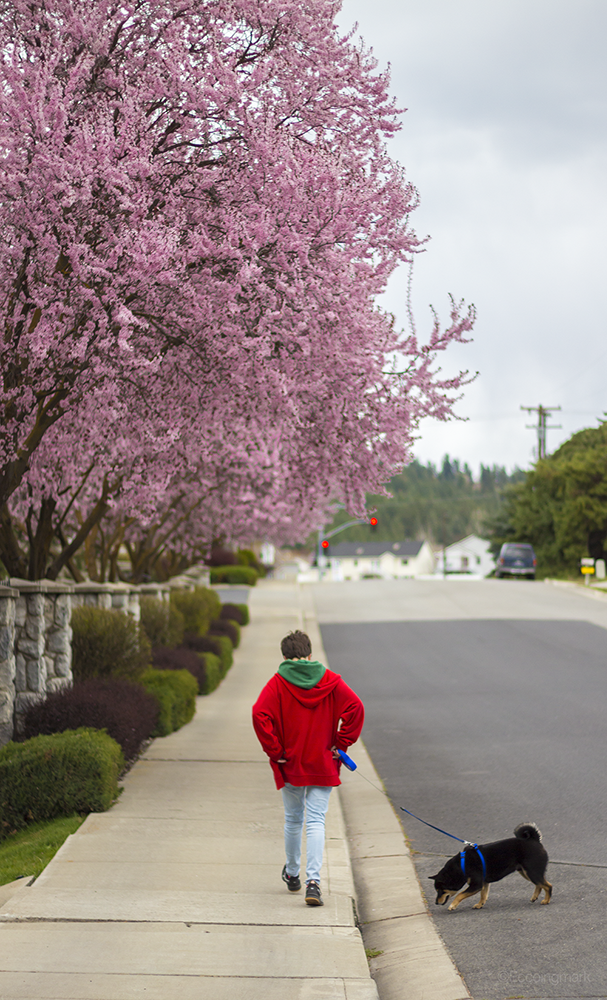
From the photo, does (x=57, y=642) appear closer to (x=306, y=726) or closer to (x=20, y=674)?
(x=20, y=674)

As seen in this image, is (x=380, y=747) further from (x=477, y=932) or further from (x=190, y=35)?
(x=190, y=35)

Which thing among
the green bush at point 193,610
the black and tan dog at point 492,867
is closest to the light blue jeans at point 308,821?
the black and tan dog at point 492,867

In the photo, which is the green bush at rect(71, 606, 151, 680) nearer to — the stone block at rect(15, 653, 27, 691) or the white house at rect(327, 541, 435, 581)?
the stone block at rect(15, 653, 27, 691)

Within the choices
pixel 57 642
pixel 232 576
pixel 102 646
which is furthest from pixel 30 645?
pixel 232 576

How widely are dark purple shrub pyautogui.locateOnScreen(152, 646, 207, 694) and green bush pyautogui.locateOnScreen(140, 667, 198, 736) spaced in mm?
1232

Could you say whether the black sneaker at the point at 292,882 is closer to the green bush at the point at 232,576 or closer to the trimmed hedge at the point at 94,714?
the trimmed hedge at the point at 94,714

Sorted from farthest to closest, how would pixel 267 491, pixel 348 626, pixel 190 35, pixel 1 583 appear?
pixel 348 626 < pixel 267 491 < pixel 1 583 < pixel 190 35

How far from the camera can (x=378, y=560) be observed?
13862 centimetres

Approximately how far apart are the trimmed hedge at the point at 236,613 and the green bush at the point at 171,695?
1383 centimetres

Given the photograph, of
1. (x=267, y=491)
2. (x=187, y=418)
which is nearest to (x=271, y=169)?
(x=187, y=418)

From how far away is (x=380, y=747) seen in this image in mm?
12258

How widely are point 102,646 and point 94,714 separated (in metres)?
2.70

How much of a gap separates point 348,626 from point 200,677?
1236cm

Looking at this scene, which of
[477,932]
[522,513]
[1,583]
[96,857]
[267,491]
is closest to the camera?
[477,932]
